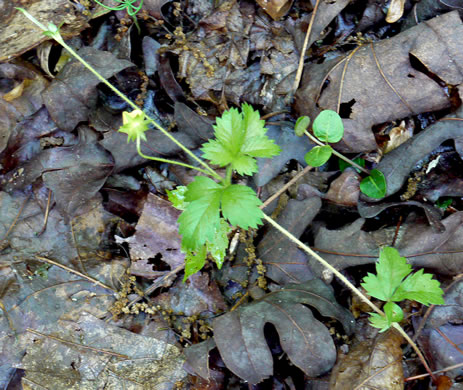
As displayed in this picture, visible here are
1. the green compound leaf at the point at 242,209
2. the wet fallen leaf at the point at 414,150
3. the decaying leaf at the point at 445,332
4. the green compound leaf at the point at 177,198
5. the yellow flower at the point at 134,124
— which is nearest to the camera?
the yellow flower at the point at 134,124

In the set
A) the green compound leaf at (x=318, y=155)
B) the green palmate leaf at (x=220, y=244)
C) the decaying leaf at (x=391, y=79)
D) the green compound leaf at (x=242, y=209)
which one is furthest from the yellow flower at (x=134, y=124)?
the decaying leaf at (x=391, y=79)

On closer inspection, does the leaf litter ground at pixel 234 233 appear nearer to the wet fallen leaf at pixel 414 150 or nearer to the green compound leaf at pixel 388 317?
the wet fallen leaf at pixel 414 150

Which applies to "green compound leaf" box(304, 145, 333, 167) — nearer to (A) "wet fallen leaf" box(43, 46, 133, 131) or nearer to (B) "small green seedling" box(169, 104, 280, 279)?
(B) "small green seedling" box(169, 104, 280, 279)

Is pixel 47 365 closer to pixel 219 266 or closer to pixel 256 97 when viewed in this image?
pixel 219 266

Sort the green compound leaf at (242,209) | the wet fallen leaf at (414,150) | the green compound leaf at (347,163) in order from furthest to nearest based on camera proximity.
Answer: the green compound leaf at (347,163)
the wet fallen leaf at (414,150)
the green compound leaf at (242,209)

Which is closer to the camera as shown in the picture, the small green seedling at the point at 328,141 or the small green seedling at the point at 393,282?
the small green seedling at the point at 393,282

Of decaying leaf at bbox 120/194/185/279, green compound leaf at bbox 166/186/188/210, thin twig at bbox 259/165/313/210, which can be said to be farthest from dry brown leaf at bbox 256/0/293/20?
decaying leaf at bbox 120/194/185/279

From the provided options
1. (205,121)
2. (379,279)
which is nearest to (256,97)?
(205,121)
